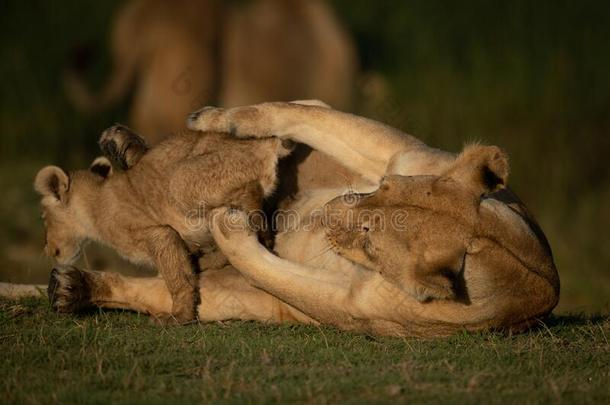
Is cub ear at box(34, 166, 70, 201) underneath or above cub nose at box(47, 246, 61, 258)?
above

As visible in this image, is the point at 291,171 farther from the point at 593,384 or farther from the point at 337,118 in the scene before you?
the point at 593,384

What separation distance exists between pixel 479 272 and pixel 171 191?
157cm

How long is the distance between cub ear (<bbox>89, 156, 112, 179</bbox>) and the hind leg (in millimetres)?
87

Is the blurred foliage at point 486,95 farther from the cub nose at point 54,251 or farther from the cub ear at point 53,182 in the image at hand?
the cub ear at point 53,182

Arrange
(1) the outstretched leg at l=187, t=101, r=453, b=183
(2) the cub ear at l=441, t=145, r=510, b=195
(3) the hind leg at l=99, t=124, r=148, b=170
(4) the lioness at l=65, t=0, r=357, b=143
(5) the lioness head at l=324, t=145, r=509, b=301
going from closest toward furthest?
(5) the lioness head at l=324, t=145, r=509, b=301 < (2) the cub ear at l=441, t=145, r=510, b=195 < (1) the outstretched leg at l=187, t=101, r=453, b=183 < (3) the hind leg at l=99, t=124, r=148, b=170 < (4) the lioness at l=65, t=0, r=357, b=143

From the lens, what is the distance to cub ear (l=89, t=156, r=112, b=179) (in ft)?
18.5

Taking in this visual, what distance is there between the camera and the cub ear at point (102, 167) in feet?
18.5

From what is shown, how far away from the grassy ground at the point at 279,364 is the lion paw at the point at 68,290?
8cm

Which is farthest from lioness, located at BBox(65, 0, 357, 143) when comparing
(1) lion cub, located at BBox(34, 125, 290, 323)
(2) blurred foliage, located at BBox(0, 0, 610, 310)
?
(1) lion cub, located at BBox(34, 125, 290, 323)

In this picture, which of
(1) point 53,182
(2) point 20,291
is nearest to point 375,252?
(1) point 53,182

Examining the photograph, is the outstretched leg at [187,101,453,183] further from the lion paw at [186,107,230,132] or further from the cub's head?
the cub's head

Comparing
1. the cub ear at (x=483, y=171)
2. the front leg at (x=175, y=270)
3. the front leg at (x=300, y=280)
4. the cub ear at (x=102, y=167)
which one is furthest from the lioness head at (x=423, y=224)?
the cub ear at (x=102, y=167)

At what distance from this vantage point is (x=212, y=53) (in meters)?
11.7

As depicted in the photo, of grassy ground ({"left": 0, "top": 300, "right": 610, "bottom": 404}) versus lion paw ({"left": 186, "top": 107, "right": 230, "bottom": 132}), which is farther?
lion paw ({"left": 186, "top": 107, "right": 230, "bottom": 132})
